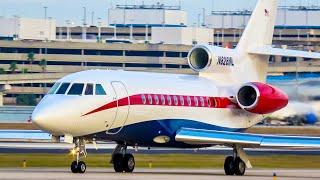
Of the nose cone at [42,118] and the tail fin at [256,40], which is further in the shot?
the tail fin at [256,40]

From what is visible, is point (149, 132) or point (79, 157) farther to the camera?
point (149, 132)

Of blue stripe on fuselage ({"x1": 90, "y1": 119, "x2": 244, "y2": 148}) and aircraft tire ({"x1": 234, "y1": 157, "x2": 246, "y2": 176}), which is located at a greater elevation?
blue stripe on fuselage ({"x1": 90, "y1": 119, "x2": 244, "y2": 148})

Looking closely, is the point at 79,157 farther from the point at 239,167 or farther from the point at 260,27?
the point at 260,27

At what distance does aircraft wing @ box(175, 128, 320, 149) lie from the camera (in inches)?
1784

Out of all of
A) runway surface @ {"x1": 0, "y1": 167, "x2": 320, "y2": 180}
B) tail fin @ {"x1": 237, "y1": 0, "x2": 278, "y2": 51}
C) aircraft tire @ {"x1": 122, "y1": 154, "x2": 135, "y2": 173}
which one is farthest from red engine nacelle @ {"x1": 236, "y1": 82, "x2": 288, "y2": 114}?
aircraft tire @ {"x1": 122, "y1": 154, "x2": 135, "y2": 173}

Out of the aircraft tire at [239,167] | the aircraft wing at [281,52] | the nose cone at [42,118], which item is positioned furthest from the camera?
the aircraft wing at [281,52]

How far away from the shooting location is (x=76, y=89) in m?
43.8

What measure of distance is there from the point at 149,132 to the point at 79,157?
133 inches

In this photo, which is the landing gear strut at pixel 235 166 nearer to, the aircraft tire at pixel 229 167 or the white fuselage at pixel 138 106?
the aircraft tire at pixel 229 167

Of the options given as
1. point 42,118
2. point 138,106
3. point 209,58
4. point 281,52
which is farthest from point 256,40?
point 42,118

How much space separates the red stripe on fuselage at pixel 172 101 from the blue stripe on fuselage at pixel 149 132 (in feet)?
2.31

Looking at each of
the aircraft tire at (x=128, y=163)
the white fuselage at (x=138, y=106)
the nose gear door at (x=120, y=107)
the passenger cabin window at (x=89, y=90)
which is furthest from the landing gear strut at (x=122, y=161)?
the passenger cabin window at (x=89, y=90)

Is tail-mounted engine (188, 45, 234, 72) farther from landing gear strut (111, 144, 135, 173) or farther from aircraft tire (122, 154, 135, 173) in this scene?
aircraft tire (122, 154, 135, 173)

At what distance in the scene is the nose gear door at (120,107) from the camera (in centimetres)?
4438
